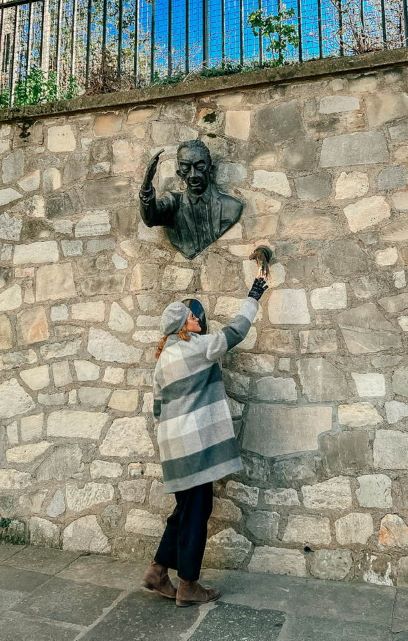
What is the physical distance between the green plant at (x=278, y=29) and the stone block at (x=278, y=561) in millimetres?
3426

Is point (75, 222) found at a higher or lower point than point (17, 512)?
higher

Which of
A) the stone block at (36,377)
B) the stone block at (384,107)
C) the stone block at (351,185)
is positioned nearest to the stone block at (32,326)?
the stone block at (36,377)

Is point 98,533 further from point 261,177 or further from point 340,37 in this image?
point 340,37

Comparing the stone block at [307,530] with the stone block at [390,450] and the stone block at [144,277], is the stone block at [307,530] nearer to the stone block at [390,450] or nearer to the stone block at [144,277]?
the stone block at [390,450]

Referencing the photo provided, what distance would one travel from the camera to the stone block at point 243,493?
351 centimetres

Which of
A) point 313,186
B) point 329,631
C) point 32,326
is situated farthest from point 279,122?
point 329,631

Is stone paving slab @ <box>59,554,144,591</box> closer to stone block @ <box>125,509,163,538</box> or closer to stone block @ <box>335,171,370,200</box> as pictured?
stone block @ <box>125,509,163,538</box>

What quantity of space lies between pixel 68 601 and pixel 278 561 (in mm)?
1235

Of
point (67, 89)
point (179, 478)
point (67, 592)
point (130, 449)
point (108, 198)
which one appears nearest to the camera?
point (179, 478)

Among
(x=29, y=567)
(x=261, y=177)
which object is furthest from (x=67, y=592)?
(x=261, y=177)

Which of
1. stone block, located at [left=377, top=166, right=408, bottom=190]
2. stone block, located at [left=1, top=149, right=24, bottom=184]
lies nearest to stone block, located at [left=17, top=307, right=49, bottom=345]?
stone block, located at [left=1, top=149, right=24, bottom=184]

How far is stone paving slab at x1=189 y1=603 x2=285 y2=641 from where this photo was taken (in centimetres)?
268

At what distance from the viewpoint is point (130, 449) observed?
3.81 m

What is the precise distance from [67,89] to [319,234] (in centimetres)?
271
